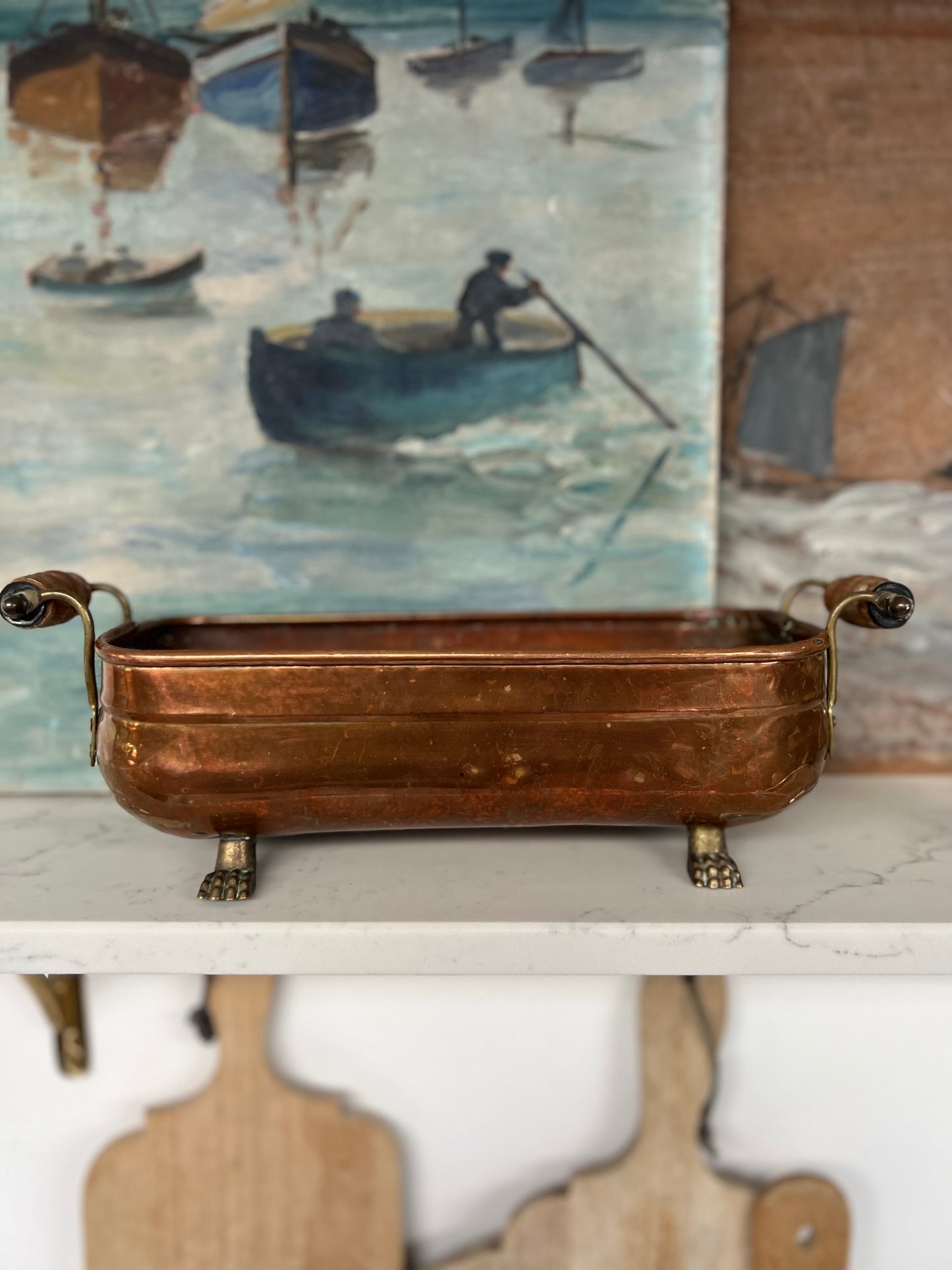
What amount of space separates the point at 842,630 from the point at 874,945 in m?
0.48

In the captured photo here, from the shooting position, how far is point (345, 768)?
30.5 inches

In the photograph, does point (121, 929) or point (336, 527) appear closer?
point (121, 929)

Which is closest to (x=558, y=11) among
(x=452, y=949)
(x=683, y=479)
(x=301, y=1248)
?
(x=683, y=479)

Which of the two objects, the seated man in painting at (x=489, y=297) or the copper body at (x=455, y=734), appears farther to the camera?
the seated man in painting at (x=489, y=297)

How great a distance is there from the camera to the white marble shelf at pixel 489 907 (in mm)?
753

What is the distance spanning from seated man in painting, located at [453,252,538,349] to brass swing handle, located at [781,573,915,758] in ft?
1.71

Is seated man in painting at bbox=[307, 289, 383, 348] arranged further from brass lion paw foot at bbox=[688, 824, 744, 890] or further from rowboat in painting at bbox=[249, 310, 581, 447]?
brass lion paw foot at bbox=[688, 824, 744, 890]

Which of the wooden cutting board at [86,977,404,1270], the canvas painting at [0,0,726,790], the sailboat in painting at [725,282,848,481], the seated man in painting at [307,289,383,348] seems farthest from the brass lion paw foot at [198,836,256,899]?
the sailboat in painting at [725,282,848,481]

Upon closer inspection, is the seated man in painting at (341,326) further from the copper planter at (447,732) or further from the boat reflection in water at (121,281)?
the copper planter at (447,732)

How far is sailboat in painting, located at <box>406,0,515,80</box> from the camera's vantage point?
1.03 metres

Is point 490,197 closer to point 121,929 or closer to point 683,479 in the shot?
point 683,479

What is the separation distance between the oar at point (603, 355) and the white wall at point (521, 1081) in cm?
69

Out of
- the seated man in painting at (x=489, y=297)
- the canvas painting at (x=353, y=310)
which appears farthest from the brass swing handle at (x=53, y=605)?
the seated man in painting at (x=489, y=297)

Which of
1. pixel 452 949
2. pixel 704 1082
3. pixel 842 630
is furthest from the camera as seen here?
pixel 842 630
